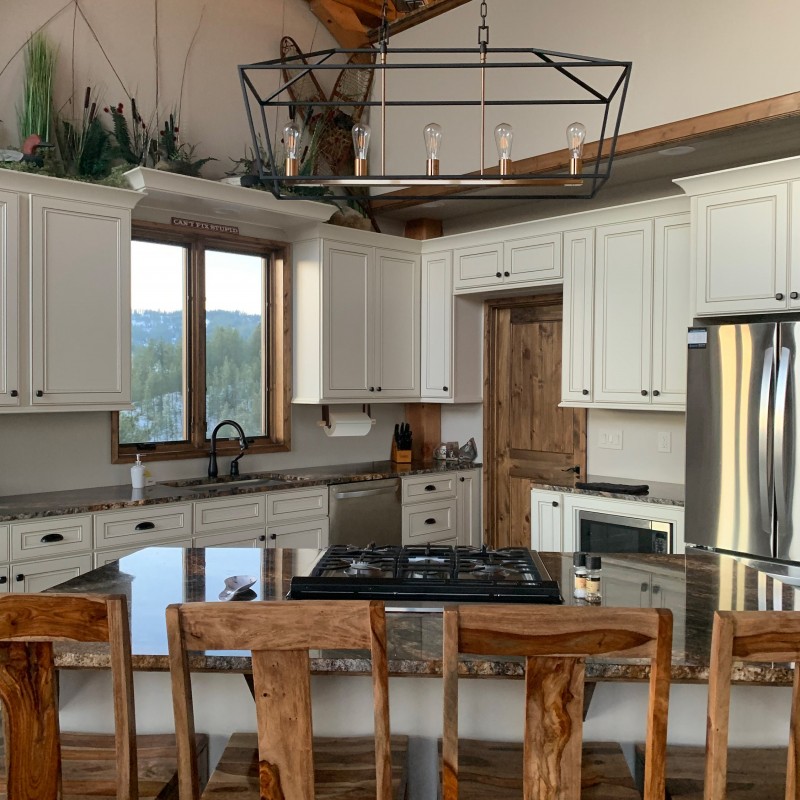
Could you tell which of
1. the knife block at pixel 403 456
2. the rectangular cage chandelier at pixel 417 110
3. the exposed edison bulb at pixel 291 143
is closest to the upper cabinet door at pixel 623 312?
the rectangular cage chandelier at pixel 417 110

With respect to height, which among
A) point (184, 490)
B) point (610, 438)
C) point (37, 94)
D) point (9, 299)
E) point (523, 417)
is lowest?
point (184, 490)

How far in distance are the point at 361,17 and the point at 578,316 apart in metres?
2.71

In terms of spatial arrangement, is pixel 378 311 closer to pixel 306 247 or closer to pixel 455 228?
pixel 306 247

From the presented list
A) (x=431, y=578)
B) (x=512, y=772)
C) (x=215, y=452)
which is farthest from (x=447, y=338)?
(x=512, y=772)

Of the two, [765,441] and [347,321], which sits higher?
[347,321]

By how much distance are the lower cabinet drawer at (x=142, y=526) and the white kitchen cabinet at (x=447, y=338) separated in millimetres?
2076

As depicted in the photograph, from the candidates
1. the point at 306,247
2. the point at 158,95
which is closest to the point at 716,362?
the point at 306,247

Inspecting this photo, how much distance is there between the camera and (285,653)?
1307mm

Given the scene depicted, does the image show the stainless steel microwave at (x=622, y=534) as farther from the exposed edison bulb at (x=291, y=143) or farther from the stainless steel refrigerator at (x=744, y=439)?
the exposed edison bulb at (x=291, y=143)

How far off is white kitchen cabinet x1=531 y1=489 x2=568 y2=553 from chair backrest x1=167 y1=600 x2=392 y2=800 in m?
3.31

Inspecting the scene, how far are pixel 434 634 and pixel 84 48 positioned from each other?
12.7ft

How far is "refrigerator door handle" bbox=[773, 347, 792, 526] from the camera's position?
325 cm

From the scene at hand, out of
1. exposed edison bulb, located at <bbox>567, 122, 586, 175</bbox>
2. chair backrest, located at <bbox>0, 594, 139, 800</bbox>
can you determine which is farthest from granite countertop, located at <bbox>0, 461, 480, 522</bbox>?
exposed edison bulb, located at <bbox>567, 122, 586, 175</bbox>

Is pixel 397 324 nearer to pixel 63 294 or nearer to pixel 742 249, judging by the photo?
pixel 63 294
